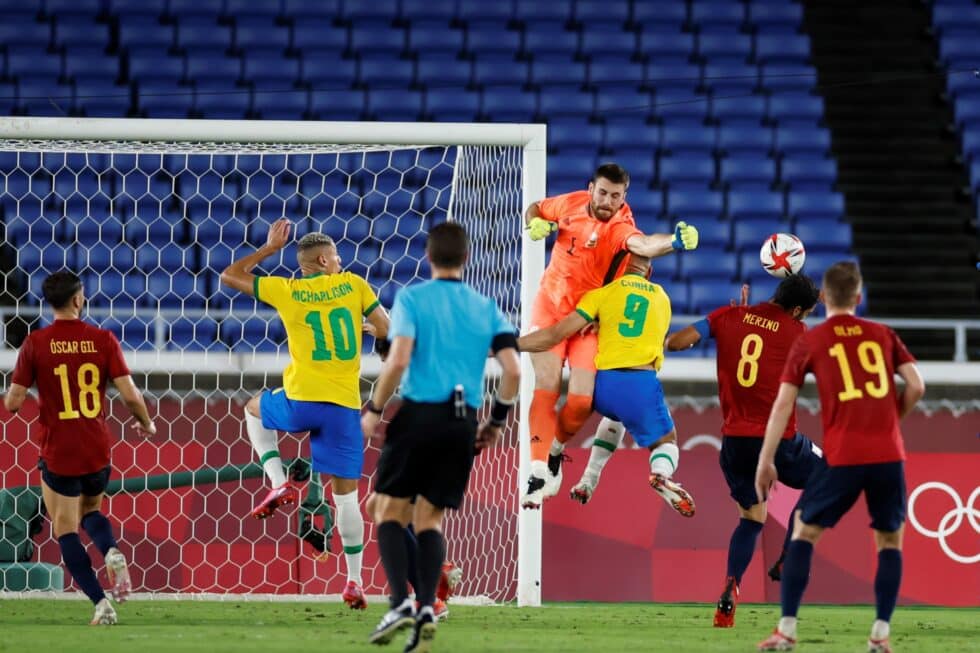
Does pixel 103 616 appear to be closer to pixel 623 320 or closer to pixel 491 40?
pixel 623 320

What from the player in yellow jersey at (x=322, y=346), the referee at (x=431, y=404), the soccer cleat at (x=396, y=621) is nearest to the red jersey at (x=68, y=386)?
the player in yellow jersey at (x=322, y=346)

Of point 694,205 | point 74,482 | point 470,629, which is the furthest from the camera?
point 694,205

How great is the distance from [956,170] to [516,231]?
912 cm

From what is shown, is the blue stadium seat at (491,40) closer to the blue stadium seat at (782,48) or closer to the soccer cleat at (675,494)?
the blue stadium seat at (782,48)

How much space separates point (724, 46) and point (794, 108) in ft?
3.95

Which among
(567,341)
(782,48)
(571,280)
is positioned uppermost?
(782,48)

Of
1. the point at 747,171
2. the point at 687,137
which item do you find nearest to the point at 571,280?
the point at 747,171

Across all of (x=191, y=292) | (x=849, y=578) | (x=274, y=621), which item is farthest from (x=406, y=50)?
(x=274, y=621)

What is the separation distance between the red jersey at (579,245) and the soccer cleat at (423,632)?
2.96m

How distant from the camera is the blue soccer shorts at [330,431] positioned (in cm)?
765

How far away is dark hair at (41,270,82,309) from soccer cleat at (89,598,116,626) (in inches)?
58.8

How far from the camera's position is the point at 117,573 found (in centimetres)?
716

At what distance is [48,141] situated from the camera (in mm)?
9203

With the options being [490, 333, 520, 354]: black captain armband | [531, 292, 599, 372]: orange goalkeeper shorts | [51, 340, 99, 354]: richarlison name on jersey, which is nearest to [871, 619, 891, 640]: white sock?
[490, 333, 520, 354]: black captain armband
